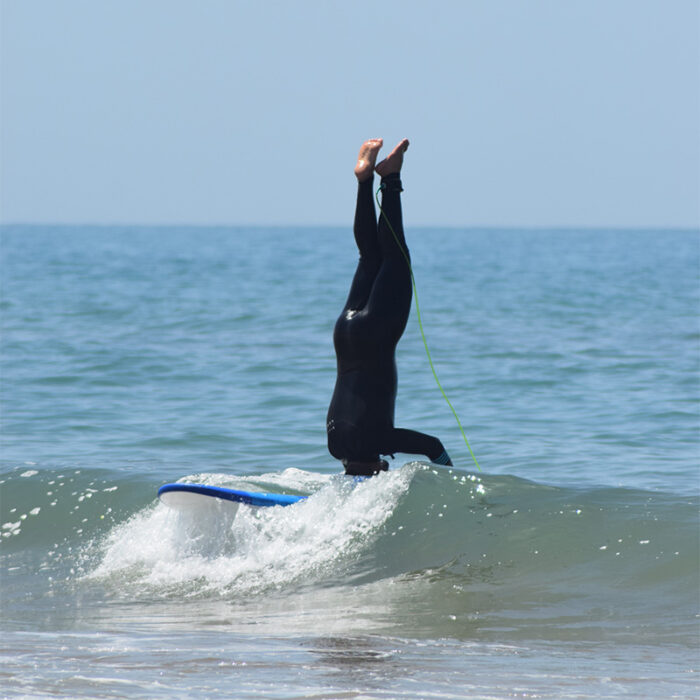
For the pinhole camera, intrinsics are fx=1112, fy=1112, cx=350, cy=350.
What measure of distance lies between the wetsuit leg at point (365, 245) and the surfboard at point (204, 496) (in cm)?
132

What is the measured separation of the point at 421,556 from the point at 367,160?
2625 mm

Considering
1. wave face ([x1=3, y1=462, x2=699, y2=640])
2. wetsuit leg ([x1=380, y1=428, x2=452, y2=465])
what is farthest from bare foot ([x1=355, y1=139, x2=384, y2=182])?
wave face ([x1=3, y1=462, x2=699, y2=640])

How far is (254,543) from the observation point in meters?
7.12

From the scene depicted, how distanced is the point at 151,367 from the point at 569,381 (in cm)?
662

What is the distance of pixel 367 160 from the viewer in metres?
6.83

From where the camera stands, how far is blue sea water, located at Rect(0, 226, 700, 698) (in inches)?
203

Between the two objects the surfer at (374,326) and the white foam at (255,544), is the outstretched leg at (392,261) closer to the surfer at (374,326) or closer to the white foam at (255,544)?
the surfer at (374,326)

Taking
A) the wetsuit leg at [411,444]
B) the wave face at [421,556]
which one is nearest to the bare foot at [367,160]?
the wetsuit leg at [411,444]

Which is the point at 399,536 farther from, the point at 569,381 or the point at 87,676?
the point at 569,381

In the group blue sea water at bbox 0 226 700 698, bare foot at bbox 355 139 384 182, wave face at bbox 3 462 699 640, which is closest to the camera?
blue sea water at bbox 0 226 700 698

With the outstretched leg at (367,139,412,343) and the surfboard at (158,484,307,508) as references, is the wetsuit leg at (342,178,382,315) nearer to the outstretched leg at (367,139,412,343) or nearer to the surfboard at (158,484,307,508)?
the outstretched leg at (367,139,412,343)

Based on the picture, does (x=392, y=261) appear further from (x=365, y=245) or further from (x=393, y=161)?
(x=393, y=161)

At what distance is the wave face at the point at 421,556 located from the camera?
20.9ft

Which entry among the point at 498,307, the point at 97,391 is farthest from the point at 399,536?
the point at 498,307
